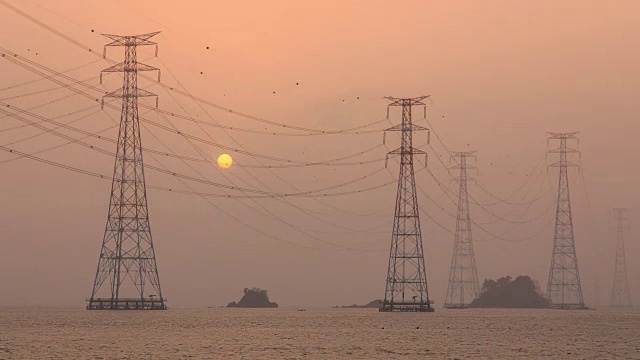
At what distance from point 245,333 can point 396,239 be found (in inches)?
1129

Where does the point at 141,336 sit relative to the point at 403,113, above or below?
below

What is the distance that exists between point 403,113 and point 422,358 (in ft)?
244

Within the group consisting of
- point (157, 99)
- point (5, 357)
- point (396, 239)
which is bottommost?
point (5, 357)

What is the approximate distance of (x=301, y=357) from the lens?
89.2m

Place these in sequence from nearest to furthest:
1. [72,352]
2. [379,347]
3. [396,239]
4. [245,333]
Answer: [72,352], [379,347], [245,333], [396,239]

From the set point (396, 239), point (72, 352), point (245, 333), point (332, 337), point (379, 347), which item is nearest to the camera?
point (72, 352)

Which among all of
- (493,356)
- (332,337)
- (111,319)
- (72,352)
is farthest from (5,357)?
(111,319)

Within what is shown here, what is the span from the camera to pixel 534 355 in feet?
316

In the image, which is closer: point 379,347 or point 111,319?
point 379,347

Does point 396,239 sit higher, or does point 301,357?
point 396,239

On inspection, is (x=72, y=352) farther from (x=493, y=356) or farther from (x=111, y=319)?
(x=111, y=319)

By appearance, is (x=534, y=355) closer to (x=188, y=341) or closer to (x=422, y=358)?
(x=422, y=358)

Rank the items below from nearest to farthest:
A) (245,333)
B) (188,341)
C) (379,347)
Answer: (379,347)
(188,341)
(245,333)

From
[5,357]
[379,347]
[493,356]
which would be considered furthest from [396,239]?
[5,357]
